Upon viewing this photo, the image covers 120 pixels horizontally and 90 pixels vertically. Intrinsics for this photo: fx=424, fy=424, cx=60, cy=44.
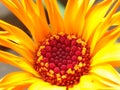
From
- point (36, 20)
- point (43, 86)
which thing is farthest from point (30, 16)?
point (43, 86)

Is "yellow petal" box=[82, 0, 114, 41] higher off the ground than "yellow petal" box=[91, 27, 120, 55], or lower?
higher

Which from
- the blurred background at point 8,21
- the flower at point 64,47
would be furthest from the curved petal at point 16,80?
the blurred background at point 8,21

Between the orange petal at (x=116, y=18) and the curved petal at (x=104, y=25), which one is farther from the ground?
the orange petal at (x=116, y=18)

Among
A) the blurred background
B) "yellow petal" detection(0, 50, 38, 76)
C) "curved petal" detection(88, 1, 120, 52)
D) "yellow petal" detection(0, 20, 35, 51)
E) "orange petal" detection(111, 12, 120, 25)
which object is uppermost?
the blurred background

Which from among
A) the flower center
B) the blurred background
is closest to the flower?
the flower center

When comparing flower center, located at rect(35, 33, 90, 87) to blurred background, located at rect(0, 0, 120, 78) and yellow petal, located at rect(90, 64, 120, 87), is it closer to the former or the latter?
yellow petal, located at rect(90, 64, 120, 87)

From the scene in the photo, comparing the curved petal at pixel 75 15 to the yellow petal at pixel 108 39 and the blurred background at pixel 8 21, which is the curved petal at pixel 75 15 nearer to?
the yellow petal at pixel 108 39

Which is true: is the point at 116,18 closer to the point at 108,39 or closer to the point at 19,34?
the point at 108,39
